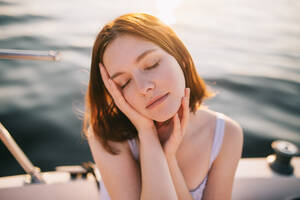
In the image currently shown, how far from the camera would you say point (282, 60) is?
18.2ft

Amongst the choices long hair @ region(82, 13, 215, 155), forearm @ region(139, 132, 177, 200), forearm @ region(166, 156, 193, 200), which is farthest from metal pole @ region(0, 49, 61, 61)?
forearm @ region(166, 156, 193, 200)

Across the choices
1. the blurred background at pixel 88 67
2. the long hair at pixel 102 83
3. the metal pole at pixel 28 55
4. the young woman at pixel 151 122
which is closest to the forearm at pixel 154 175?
the young woman at pixel 151 122

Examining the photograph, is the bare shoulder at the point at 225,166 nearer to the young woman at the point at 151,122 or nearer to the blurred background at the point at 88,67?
the young woman at the point at 151,122

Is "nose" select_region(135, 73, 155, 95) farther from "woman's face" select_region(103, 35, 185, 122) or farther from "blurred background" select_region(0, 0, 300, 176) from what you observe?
"blurred background" select_region(0, 0, 300, 176)

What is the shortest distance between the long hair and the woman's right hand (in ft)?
0.37

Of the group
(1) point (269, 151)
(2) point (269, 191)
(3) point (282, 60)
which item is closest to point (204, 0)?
(3) point (282, 60)

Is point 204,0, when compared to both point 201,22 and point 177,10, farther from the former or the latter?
point 201,22

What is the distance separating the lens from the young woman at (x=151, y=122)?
1044 millimetres

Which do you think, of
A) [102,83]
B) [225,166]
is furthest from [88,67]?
[225,166]

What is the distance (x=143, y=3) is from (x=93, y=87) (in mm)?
8133

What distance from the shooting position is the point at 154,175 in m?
1.08

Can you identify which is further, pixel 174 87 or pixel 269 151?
pixel 269 151

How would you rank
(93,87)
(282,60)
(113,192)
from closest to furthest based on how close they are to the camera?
(113,192) → (93,87) → (282,60)

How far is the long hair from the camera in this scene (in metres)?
1.08
